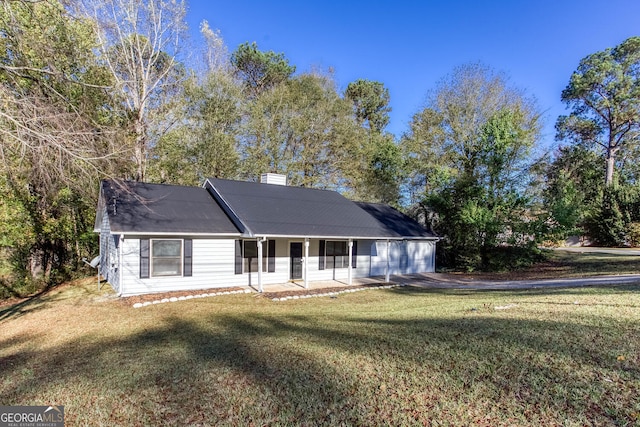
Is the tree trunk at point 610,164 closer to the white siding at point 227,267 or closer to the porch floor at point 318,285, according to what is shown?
the white siding at point 227,267

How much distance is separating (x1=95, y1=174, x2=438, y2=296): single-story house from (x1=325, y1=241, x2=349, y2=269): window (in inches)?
1.6

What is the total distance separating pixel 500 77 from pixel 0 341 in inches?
962

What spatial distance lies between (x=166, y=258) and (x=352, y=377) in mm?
8570

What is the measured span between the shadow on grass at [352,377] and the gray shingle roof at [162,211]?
4.84 meters

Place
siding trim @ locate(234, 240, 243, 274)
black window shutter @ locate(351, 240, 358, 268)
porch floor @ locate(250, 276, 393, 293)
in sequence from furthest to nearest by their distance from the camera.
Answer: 1. black window shutter @ locate(351, 240, 358, 268)
2. siding trim @ locate(234, 240, 243, 274)
3. porch floor @ locate(250, 276, 393, 293)

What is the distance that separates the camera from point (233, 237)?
1171 cm

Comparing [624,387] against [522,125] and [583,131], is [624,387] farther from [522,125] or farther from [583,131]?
[583,131]

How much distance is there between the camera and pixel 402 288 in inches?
501

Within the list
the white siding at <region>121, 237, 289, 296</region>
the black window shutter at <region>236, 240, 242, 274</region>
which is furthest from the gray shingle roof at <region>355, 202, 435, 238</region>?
the black window shutter at <region>236, 240, 242, 274</region>

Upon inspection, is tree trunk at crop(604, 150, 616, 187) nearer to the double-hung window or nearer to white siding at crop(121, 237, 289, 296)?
white siding at crop(121, 237, 289, 296)

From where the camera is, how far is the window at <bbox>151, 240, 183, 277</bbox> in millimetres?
10602

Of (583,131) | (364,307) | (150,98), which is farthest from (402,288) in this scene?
(583,131)

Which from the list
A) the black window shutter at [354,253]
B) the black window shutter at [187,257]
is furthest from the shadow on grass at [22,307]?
the black window shutter at [354,253]

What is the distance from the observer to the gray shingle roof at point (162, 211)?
33.9 ft
